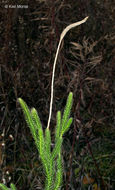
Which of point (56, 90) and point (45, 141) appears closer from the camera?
point (45, 141)

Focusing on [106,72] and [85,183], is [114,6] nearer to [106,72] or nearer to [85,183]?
[106,72]

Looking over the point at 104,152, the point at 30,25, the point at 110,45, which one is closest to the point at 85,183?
the point at 104,152

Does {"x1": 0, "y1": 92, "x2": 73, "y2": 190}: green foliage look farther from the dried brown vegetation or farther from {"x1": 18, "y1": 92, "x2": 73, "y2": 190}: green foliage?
the dried brown vegetation

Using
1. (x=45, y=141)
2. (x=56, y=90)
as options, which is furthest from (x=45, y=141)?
(x=56, y=90)

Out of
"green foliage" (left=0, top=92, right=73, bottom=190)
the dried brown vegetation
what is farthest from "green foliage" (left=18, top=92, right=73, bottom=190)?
the dried brown vegetation

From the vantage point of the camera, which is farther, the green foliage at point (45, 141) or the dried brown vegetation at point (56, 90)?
the dried brown vegetation at point (56, 90)

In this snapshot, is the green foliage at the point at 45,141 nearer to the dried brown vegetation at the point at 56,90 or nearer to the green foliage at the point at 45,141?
the green foliage at the point at 45,141

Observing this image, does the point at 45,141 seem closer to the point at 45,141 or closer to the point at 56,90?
the point at 45,141

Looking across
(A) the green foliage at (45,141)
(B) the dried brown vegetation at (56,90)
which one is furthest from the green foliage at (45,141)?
(B) the dried brown vegetation at (56,90)
